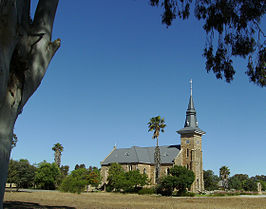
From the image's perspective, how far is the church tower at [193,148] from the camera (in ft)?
176

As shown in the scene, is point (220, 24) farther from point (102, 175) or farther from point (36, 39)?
point (102, 175)

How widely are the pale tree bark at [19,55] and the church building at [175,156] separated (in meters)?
51.1

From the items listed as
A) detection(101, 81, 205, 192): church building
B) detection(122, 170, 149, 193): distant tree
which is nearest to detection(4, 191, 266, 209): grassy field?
detection(122, 170, 149, 193): distant tree

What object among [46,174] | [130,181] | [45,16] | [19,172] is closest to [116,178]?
[130,181]

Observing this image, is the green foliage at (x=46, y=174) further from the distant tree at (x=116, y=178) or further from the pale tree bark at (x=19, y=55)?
the pale tree bark at (x=19, y=55)

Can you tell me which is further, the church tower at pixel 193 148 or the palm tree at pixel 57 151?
the palm tree at pixel 57 151

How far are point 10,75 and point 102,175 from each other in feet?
189

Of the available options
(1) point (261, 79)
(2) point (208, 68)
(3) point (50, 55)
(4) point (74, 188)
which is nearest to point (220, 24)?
(2) point (208, 68)

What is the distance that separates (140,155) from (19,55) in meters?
56.2

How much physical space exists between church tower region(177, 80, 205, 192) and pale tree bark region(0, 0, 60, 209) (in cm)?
5169

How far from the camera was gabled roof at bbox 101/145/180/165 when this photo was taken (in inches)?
2264

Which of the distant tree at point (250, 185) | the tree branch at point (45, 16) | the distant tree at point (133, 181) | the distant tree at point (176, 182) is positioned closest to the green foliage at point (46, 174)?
the distant tree at point (133, 181)

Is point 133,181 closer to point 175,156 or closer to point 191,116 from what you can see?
point 175,156

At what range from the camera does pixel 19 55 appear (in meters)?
4.49
